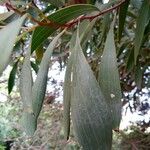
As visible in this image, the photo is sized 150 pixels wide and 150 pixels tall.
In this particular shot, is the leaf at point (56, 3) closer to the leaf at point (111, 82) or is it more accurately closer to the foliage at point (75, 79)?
the foliage at point (75, 79)

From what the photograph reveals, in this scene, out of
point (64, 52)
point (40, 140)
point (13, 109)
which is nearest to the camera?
point (64, 52)

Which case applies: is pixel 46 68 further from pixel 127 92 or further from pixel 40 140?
pixel 40 140

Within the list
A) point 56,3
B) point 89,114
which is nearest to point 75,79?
point 89,114

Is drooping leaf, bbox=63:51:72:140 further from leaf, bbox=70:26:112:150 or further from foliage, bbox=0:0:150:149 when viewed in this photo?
leaf, bbox=70:26:112:150

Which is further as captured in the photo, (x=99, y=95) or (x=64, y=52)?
(x=64, y=52)

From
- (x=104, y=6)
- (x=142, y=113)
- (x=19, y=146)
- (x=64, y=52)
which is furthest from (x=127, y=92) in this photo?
(x=104, y=6)

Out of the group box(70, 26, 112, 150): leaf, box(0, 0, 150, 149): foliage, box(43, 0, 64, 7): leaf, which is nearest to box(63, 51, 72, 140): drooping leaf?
box(0, 0, 150, 149): foliage

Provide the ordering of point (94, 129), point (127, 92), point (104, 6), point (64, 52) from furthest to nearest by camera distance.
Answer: point (127, 92)
point (64, 52)
point (104, 6)
point (94, 129)

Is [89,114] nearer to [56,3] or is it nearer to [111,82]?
[111,82]

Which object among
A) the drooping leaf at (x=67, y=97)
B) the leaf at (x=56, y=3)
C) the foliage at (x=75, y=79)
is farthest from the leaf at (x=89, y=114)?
the leaf at (x=56, y=3)
